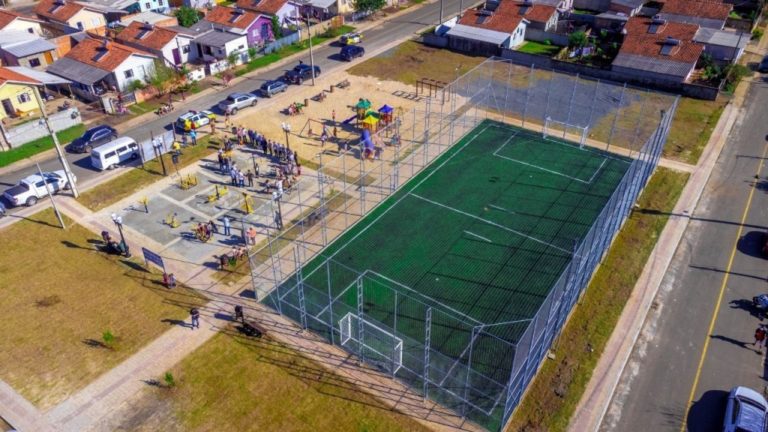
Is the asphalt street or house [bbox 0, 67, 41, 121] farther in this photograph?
house [bbox 0, 67, 41, 121]

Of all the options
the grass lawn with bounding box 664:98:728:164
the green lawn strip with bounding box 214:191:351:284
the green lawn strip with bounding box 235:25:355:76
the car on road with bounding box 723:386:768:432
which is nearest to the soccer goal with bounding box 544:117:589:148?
the grass lawn with bounding box 664:98:728:164

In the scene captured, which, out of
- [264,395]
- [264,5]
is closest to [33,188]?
[264,395]

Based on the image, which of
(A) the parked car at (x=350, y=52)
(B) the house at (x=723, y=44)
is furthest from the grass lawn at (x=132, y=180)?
(B) the house at (x=723, y=44)

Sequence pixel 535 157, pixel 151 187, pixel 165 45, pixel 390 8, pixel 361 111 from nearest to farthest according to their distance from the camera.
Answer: pixel 151 187 → pixel 535 157 → pixel 361 111 → pixel 165 45 → pixel 390 8

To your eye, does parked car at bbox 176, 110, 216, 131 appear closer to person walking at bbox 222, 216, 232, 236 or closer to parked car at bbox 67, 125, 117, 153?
parked car at bbox 67, 125, 117, 153

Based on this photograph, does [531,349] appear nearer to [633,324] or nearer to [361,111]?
[633,324]

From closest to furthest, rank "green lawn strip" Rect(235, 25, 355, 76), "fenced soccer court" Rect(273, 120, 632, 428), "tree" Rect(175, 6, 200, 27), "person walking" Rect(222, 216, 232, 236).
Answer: "fenced soccer court" Rect(273, 120, 632, 428) < "person walking" Rect(222, 216, 232, 236) < "green lawn strip" Rect(235, 25, 355, 76) < "tree" Rect(175, 6, 200, 27)

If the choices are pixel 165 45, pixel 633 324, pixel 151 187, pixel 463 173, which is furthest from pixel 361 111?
pixel 633 324
